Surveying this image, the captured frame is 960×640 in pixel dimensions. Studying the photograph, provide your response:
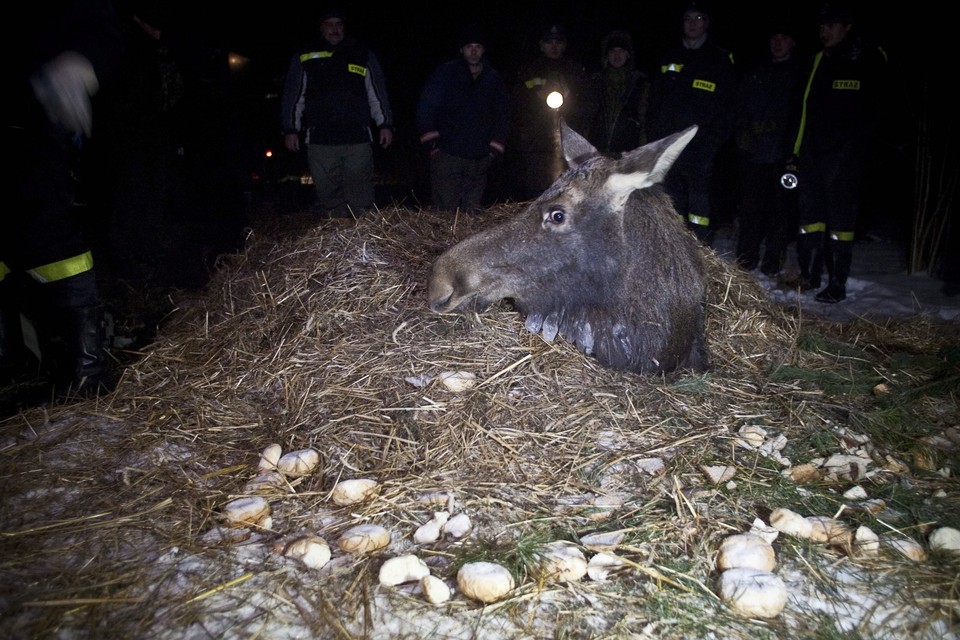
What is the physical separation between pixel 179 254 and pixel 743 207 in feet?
20.9

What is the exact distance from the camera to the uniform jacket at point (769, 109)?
6570 mm

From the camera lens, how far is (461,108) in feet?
22.6

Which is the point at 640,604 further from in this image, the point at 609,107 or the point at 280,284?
the point at 609,107

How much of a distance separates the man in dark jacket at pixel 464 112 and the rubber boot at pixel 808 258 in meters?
3.61

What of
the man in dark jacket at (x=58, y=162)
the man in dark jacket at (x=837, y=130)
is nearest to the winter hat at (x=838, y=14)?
the man in dark jacket at (x=837, y=130)

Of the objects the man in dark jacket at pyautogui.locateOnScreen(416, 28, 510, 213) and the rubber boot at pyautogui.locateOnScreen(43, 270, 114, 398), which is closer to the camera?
the rubber boot at pyautogui.locateOnScreen(43, 270, 114, 398)

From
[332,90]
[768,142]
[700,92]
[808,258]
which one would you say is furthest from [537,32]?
[808,258]

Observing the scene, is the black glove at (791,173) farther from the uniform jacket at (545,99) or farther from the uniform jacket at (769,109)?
the uniform jacket at (545,99)

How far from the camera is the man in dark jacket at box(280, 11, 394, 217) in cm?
650

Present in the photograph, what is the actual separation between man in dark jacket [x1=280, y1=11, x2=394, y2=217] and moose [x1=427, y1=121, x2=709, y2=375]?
11.0 ft

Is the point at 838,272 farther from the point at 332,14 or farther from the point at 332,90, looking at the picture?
the point at 332,14

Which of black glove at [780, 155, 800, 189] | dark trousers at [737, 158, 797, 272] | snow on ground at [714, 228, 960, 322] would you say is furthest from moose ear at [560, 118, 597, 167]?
dark trousers at [737, 158, 797, 272]

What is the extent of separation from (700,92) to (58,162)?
6.08m

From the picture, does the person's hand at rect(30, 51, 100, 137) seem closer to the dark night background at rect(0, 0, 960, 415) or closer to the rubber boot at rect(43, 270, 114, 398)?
the rubber boot at rect(43, 270, 114, 398)
